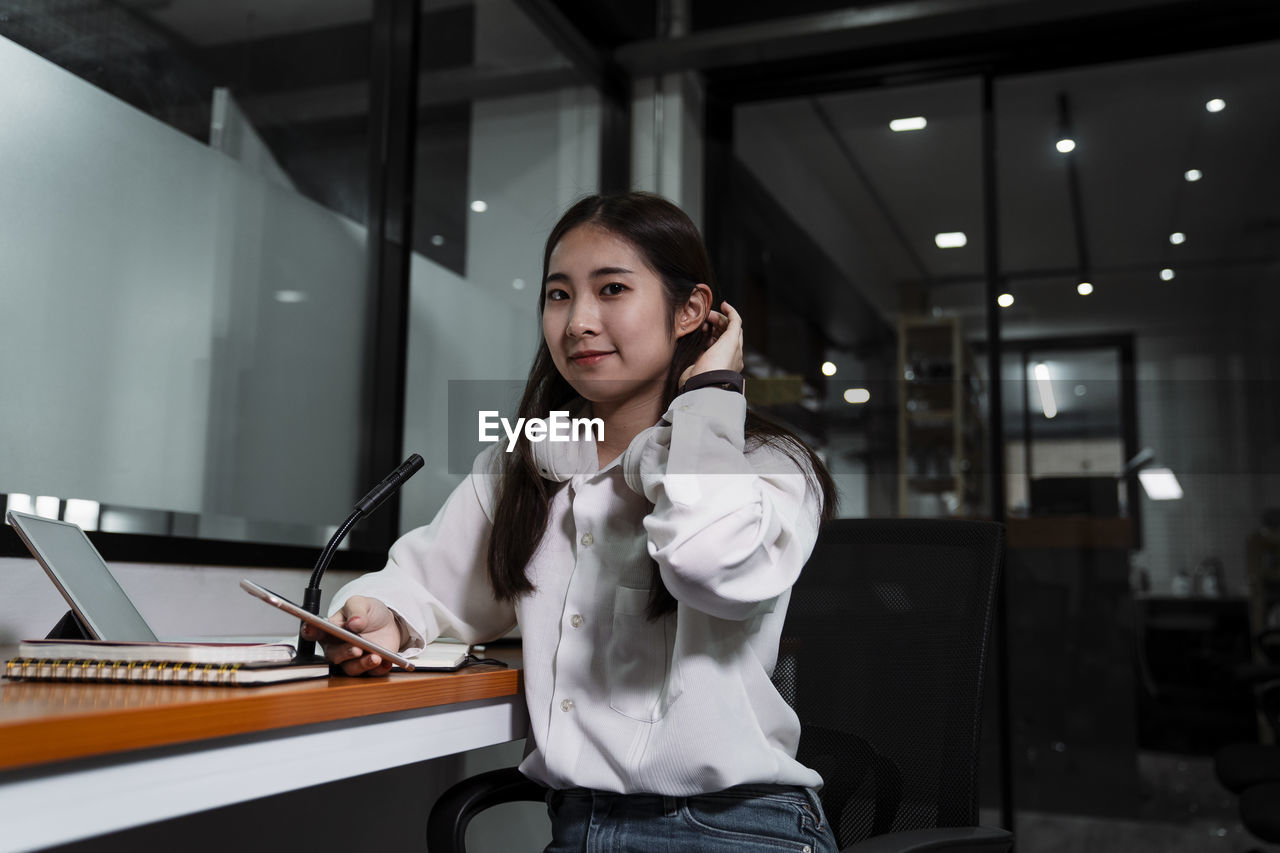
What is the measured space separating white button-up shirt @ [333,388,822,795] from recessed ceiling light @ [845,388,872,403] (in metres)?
1.91

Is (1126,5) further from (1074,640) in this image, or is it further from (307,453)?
(307,453)

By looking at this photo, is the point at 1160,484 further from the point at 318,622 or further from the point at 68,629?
the point at 68,629

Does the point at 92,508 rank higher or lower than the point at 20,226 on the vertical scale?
lower

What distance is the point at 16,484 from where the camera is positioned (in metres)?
1.29

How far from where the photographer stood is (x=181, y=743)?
2.32 ft

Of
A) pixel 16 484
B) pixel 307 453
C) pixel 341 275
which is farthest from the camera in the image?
pixel 341 275

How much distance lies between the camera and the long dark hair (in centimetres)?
125

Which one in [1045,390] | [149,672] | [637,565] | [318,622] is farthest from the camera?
[1045,390]

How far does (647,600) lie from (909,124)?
2455 millimetres

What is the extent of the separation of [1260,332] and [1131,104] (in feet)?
2.45

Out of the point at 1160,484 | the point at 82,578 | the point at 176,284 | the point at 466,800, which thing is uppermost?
the point at 176,284

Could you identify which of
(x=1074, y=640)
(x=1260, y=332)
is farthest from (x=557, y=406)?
(x=1260, y=332)

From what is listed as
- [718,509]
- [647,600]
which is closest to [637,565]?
[647,600]

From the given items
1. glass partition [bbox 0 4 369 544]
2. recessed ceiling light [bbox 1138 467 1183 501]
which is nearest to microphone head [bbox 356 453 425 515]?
glass partition [bbox 0 4 369 544]
